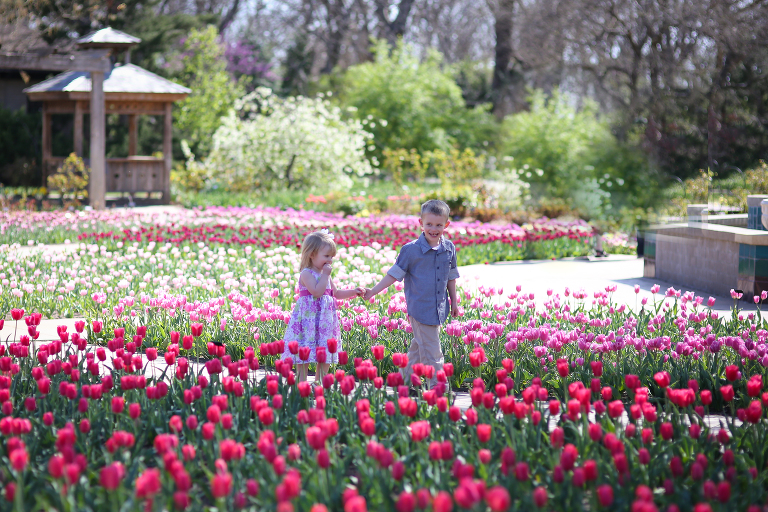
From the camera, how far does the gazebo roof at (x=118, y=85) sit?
57.8 ft

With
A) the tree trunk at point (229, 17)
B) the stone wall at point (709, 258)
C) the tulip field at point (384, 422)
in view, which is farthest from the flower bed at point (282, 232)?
the tree trunk at point (229, 17)

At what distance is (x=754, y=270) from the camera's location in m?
7.11

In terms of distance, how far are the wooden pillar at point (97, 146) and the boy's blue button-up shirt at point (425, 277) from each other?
40.9ft

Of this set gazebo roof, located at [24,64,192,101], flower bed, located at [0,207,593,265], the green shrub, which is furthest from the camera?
gazebo roof, located at [24,64,192,101]

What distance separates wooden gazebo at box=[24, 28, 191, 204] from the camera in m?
17.8

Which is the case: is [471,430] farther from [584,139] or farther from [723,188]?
[584,139]

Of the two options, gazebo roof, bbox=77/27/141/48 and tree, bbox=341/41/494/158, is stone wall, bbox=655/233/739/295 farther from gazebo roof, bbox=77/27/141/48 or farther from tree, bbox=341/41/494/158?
tree, bbox=341/41/494/158

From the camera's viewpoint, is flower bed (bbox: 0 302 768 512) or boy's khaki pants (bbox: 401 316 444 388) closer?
flower bed (bbox: 0 302 768 512)

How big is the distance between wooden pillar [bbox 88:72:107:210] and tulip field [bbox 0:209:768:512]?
32.6 ft

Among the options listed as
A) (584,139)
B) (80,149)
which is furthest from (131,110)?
(584,139)

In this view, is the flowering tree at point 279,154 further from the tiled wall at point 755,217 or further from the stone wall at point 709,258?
the tiled wall at point 755,217

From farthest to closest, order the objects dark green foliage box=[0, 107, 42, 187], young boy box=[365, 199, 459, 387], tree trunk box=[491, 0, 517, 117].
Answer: tree trunk box=[491, 0, 517, 117], dark green foliage box=[0, 107, 42, 187], young boy box=[365, 199, 459, 387]

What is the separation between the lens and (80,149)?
17.7 meters

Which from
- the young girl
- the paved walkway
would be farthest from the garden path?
the young girl
